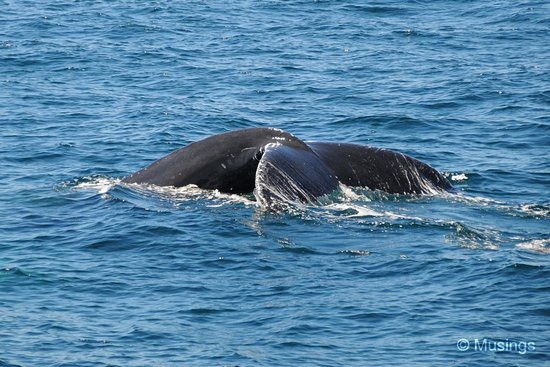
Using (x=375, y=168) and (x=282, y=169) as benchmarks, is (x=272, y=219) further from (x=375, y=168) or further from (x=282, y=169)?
(x=375, y=168)

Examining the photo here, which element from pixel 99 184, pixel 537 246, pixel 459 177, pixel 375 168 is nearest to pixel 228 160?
pixel 375 168

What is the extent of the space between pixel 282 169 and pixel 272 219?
69cm

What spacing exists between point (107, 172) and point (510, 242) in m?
7.86

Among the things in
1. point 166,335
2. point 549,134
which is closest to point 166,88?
point 549,134

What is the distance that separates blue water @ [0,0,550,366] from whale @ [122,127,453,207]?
24 cm

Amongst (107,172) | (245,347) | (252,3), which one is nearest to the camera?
(245,347)

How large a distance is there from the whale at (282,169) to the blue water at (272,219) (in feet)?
0.80

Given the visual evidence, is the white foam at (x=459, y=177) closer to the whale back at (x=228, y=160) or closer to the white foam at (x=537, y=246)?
the whale back at (x=228, y=160)

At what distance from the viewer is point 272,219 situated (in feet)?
54.9

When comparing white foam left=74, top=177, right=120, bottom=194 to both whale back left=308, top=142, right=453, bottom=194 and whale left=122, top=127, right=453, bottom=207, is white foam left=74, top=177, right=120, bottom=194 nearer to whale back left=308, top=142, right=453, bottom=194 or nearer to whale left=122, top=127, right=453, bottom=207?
whale left=122, top=127, right=453, bottom=207

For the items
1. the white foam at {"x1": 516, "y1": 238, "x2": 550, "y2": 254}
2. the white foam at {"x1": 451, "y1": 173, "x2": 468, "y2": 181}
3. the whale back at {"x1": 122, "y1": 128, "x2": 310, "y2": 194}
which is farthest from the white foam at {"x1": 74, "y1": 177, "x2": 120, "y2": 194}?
the white foam at {"x1": 516, "y1": 238, "x2": 550, "y2": 254}

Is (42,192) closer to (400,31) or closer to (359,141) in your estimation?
(359,141)

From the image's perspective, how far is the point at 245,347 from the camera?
12711 millimetres

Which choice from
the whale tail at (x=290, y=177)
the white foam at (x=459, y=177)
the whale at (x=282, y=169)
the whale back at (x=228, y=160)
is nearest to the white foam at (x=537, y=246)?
the whale at (x=282, y=169)
